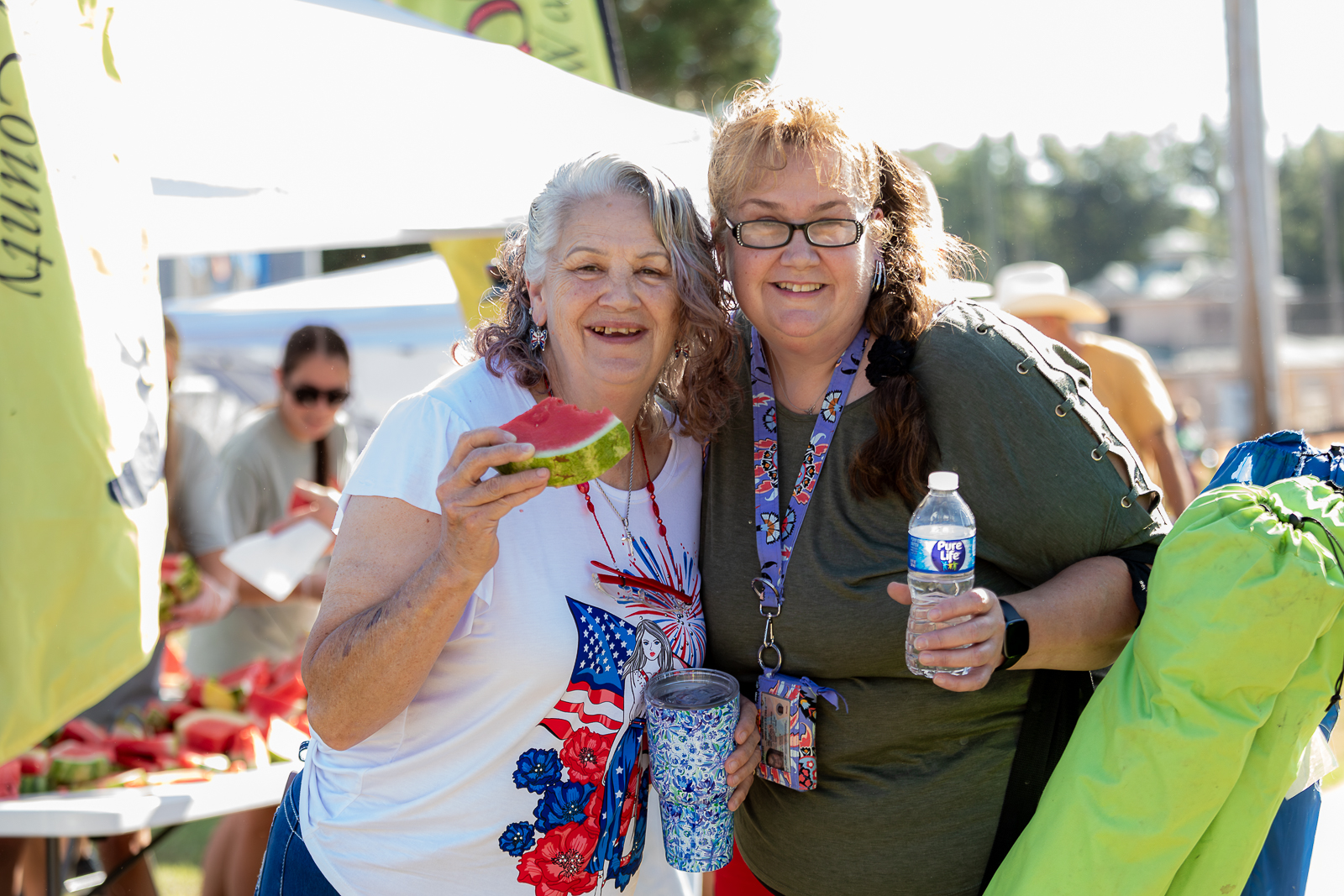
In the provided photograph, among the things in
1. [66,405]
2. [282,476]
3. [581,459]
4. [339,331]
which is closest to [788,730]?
[581,459]

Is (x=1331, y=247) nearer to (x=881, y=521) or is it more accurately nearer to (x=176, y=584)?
(x=176, y=584)

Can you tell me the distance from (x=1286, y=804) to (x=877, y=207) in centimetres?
161

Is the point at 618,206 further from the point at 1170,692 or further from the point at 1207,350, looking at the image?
the point at 1207,350

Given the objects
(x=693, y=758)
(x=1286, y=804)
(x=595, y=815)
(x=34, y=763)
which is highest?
(x=693, y=758)

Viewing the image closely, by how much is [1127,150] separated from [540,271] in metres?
96.5

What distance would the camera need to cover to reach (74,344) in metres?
2.06

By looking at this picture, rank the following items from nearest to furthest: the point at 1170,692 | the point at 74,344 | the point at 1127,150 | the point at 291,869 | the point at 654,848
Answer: the point at 1170,692 → the point at 74,344 → the point at 291,869 → the point at 654,848 → the point at 1127,150

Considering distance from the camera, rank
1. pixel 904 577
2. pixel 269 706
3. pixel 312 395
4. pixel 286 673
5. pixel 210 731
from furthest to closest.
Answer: pixel 312 395, pixel 286 673, pixel 269 706, pixel 210 731, pixel 904 577

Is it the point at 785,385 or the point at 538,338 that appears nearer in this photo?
the point at 538,338

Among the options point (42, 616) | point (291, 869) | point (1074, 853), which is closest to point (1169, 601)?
point (1074, 853)

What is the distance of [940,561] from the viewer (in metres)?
1.88

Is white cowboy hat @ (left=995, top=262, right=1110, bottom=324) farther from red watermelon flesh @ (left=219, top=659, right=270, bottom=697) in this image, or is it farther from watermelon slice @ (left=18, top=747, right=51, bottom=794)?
watermelon slice @ (left=18, top=747, right=51, bottom=794)

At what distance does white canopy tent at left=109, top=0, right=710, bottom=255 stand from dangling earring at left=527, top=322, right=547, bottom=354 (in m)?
0.98

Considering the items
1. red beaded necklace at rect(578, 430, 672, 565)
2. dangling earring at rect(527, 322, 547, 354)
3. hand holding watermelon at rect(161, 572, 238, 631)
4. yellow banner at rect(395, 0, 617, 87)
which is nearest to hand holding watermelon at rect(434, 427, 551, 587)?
red beaded necklace at rect(578, 430, 672, 565)
